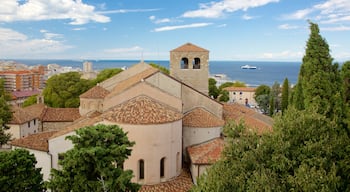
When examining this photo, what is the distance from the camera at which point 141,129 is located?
65.9 feet

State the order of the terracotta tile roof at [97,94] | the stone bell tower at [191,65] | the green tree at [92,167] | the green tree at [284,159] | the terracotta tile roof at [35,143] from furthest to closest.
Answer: the terracotta tile roof at [97,94], the stone bell tower at [191,65], the terracotta tile roof at [35,143], the green tree at [92,167], the green tree at [284,159]

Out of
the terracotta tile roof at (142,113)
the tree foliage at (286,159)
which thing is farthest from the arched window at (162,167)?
the tree foliage at (286,159)

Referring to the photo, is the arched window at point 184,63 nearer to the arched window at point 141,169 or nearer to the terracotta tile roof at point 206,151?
the terracotta tile roof at point 206,151

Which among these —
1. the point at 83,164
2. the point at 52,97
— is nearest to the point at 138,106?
the point at 83,164

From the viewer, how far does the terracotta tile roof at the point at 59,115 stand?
39416 millimetres

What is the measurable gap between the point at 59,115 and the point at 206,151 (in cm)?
2513

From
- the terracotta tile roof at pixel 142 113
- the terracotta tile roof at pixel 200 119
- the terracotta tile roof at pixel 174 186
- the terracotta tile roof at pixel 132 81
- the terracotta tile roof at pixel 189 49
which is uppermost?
the terracotta tile roof at pixel 189 49

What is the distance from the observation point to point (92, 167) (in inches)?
566

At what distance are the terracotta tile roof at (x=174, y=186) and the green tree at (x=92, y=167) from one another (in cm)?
559

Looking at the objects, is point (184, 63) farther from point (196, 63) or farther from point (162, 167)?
point (162, 167)

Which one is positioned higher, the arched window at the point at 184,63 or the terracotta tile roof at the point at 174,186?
the arched window at the point at 184,63

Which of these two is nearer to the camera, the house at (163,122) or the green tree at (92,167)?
the green tree at (92,167)

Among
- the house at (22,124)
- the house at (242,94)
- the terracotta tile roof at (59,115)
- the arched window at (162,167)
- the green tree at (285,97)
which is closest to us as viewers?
the arched window at (162,167)

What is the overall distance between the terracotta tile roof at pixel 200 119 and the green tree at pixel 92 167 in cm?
1085
